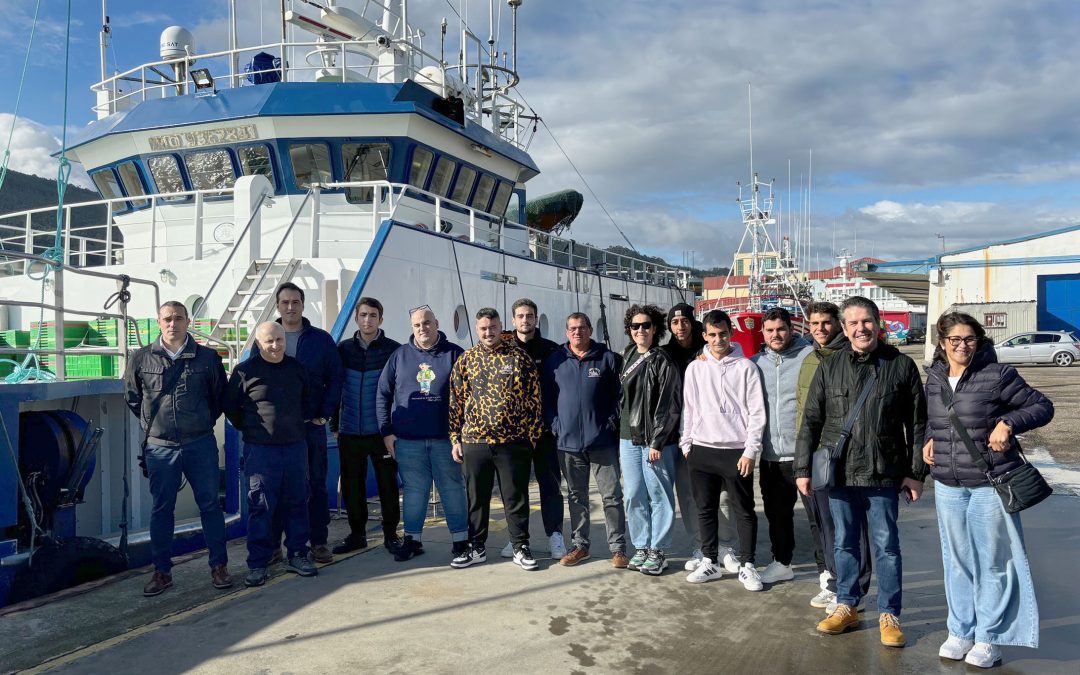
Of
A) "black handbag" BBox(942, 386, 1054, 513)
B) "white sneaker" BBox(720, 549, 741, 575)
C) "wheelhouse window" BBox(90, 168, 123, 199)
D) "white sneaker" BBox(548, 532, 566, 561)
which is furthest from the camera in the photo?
"wheelhouse window" BBox(90, 168, 123, 199)

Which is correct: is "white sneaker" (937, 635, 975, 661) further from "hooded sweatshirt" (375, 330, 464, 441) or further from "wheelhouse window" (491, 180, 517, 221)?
"wheelhouse window" (491, 180, 517, 221)

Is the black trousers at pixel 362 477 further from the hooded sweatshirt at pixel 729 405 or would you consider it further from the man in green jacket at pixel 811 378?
the man in green jacket at pixel 811 378

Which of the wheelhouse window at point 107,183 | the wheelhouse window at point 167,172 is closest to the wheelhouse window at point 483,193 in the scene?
the wheelhouse window at point 167,172

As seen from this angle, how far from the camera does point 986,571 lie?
3.75 meters

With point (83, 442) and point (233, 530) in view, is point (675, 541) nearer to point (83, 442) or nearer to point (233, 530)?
point (233, 530)

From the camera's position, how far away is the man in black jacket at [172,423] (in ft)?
15.9

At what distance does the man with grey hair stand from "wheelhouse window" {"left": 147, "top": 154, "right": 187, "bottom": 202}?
716 cm

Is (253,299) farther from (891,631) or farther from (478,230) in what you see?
(891,631)

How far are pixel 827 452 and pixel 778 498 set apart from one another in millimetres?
936

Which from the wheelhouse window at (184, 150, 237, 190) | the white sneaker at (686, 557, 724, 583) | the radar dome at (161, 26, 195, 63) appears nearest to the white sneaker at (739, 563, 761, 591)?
the white sneaker at (686, 557, 724, 583)

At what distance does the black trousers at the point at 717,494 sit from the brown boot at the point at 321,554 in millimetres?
2682

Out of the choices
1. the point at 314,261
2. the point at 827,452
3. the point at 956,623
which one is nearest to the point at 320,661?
the point at 827,452

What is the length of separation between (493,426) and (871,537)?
245 cm

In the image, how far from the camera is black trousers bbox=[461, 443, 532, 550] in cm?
538
